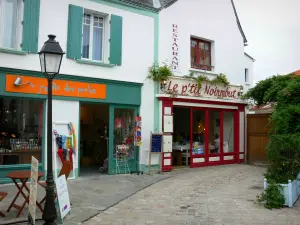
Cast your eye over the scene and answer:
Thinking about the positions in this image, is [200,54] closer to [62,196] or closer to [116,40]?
[116,40]

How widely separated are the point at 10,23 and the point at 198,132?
24.3ft

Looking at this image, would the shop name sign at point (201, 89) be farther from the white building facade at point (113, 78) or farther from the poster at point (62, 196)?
the poster at point (62, 196)

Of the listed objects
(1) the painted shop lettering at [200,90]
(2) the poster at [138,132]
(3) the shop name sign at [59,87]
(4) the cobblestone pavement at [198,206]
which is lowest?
(4) the cobblestone pavement at [198,206]

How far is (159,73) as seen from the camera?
10.6 metres

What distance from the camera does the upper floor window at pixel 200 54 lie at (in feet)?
40.5

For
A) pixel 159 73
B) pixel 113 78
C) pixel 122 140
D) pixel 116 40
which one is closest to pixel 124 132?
pixel 122 140

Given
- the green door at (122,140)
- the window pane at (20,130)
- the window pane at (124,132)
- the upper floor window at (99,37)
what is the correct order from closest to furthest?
the window pane at (20,130)
the upper floor window at (99,37)
the green door at (122,140)
the window pane at (124,132)

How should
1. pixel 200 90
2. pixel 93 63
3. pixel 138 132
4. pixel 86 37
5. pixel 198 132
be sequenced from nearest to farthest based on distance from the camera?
pixel 93 63
pixel 86 37
pixel 138 132
pixel 200 90
pixel 198 132

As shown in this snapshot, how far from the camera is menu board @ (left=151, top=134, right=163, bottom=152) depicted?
10.4 m

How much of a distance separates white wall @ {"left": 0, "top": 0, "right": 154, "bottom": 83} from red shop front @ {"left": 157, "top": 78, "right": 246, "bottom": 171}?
Result: 127cm

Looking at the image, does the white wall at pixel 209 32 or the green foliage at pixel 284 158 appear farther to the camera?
the white wall at pixel 209 32

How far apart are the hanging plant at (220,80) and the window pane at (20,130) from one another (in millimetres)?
6595

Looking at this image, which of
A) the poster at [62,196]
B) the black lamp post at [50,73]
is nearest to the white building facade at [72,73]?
the poster at [62,196]

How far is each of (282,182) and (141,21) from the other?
6.59 metres
